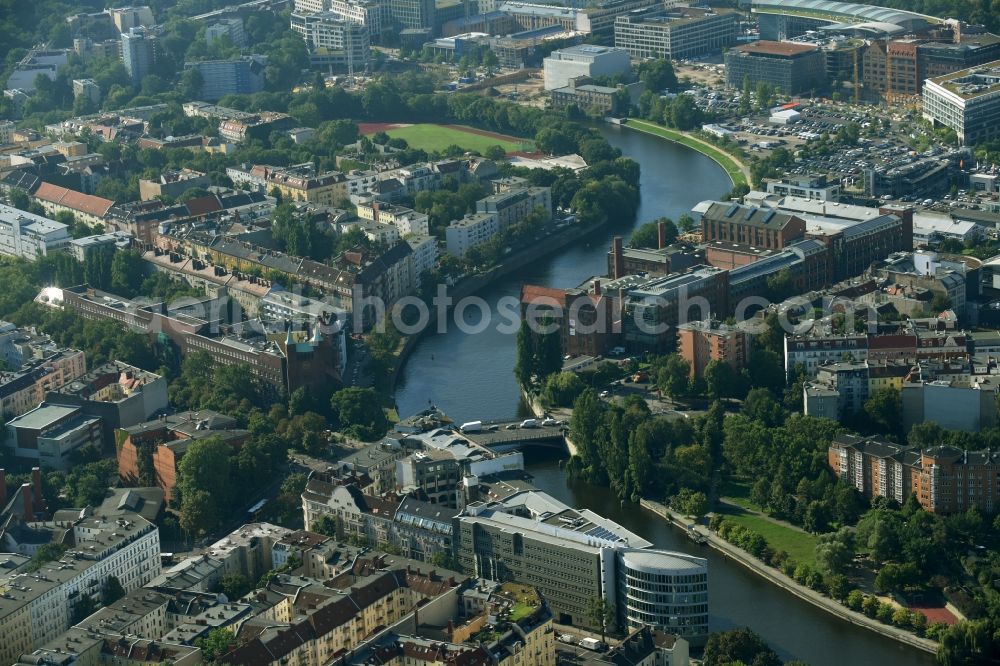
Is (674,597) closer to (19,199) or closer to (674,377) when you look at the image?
(674,377)

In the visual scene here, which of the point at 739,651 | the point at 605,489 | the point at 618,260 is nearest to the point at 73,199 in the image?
the point at 618,260

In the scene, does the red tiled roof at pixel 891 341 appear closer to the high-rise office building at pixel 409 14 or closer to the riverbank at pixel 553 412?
the riverbank at pixel 553 412

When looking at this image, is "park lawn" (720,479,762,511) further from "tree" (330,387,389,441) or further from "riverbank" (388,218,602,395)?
"riverbank" (388,218,602,395)

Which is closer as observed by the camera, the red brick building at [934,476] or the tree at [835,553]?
the tree at [835,553]

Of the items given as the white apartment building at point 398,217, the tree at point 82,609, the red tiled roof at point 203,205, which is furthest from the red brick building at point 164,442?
the red tiled roof at point 203,205

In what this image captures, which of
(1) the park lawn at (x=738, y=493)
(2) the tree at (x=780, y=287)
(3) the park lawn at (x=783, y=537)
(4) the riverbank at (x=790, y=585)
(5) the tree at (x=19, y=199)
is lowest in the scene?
(4) the riverbank at (x=790, y=585)

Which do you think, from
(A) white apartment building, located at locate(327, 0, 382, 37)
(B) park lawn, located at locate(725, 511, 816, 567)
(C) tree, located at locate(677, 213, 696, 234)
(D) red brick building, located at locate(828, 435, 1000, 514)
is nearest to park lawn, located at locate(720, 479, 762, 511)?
(B) park lawn, located at locate(725, 511, 816, 567)

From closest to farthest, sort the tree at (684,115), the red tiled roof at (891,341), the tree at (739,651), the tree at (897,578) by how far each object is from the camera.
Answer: the tree at (739,651), the tree at (897,578), the red tiled roof at (891,341), the tree at (684,115)
